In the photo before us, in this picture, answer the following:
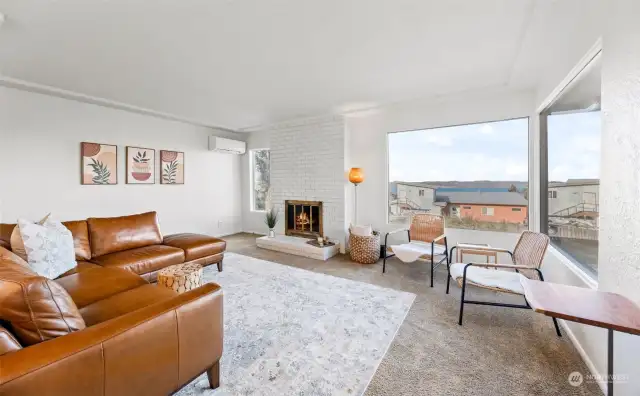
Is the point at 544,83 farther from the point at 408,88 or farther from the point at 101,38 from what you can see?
the point at 101,38

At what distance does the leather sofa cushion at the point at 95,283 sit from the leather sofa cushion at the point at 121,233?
666mm

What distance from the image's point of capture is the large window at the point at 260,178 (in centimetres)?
616

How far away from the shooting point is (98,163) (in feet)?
13.4

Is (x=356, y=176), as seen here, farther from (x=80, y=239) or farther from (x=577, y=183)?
(x=80, y=239)

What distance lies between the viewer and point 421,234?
381 cm

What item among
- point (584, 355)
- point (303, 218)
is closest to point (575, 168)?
point (584, 355)

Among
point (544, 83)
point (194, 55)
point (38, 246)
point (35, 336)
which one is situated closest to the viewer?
point (35, 336)

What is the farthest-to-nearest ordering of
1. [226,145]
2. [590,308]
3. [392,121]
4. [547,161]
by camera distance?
[226,145]
[392,121]
[547,161]
[590,308]

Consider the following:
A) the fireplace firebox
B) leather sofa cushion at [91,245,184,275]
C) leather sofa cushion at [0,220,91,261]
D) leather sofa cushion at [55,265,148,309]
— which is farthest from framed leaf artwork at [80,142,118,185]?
the fireplace firebox

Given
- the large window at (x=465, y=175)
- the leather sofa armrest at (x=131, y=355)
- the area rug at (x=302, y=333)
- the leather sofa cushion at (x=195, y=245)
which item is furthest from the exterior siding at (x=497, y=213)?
the leather sofa armrest at (x=131, y=355)

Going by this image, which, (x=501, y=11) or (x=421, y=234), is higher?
(x=501, y=11)

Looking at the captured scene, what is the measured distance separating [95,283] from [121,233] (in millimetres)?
1208

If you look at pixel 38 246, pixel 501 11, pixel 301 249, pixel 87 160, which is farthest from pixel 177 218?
pixel 501 11

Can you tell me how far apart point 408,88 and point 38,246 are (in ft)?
13.2
